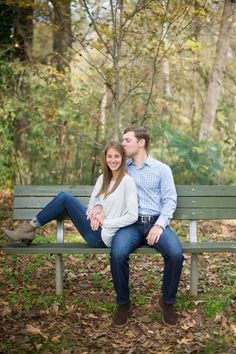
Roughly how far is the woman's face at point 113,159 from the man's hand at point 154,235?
609 mm

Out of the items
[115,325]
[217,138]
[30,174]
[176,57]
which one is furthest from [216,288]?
[217,138]

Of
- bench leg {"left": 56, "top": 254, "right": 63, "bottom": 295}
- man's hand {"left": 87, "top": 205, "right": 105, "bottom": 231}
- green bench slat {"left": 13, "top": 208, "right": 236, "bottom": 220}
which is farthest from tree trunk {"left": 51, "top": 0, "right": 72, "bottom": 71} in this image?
bench leg {"left": 56, "top": 254, "right": 63, "bottom": 295}

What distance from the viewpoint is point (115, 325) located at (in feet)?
14.2

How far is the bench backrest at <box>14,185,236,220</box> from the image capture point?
16.8ft

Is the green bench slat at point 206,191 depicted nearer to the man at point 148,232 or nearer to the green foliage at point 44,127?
the man at point 148,232

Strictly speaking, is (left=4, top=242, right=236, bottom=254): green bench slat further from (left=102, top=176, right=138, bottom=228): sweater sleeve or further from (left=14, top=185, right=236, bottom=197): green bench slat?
(left=14, top=185, right=236, bottom=197): green bench slat

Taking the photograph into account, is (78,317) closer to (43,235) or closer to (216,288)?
(216,288)

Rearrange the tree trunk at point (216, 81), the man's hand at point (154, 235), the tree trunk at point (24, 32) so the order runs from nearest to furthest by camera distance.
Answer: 1. the man's hand at point (154, 235)
2. the tree trunk at point (24, 32)
3. the tree trunk at point (216, 81)

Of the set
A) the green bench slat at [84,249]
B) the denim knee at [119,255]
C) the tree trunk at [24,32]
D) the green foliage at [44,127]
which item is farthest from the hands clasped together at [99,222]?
the tree trunk at [24,32]

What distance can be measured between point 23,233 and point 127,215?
92 cm

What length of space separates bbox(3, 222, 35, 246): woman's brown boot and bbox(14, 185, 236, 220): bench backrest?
0.46 metres

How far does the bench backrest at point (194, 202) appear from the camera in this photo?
5.12 meters

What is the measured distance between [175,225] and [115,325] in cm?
351

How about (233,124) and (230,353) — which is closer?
(230,353)
